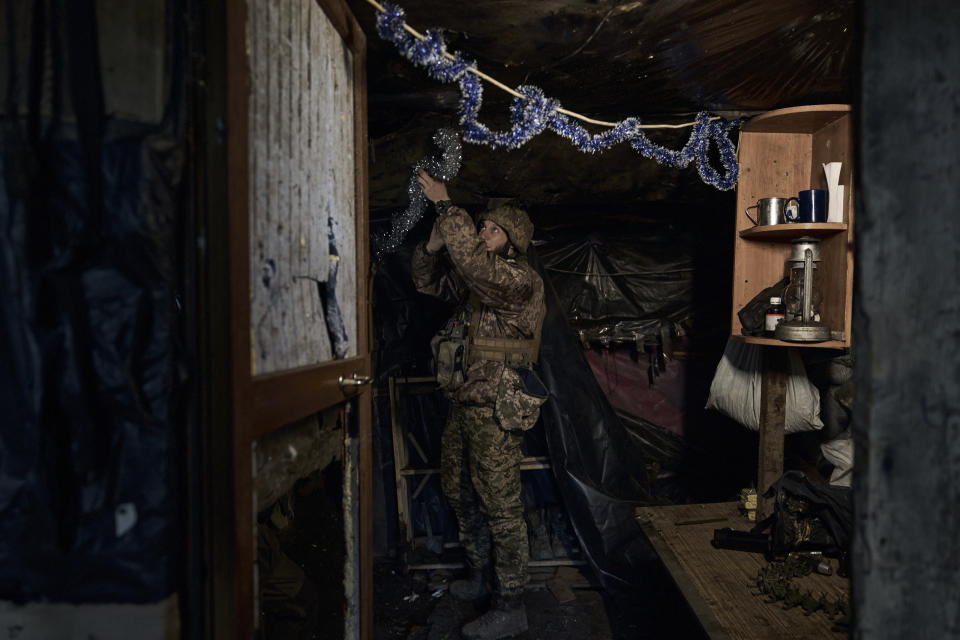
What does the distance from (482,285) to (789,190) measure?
159 cm

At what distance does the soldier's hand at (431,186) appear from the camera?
8.94ft

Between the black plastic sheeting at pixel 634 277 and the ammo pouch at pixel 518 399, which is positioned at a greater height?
the black plastic sheeting at pixel 634 277

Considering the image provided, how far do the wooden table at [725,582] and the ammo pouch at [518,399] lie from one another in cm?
80

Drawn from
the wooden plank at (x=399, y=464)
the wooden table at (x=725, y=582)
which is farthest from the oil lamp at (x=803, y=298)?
the wooden plank at (x=399, y=464)

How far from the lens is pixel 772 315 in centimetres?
254

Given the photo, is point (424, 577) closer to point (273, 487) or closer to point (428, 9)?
point (273, 487)

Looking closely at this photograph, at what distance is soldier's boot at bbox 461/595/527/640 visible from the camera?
2805 mm

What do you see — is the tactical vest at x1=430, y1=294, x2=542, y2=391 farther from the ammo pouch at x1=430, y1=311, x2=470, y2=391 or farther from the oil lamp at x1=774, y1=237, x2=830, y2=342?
the oil lamp at x1=774, y1=237, x2=830, y2=342

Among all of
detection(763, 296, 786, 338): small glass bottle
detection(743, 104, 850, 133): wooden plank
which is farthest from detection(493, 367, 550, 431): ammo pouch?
detection(743, 104, 850, 133): wooden plank

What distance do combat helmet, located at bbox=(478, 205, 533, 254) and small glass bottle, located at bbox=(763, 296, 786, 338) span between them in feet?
4.28

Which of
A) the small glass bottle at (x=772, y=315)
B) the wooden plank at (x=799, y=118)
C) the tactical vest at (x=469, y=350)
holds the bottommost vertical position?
the tactical vest at (x=469, y=350)

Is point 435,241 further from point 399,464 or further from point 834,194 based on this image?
point 834,194

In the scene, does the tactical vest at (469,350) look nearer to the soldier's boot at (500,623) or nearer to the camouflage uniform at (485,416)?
the camouflage uniform at (485,416)

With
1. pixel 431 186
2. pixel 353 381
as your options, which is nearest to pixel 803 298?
pixel 431 186
